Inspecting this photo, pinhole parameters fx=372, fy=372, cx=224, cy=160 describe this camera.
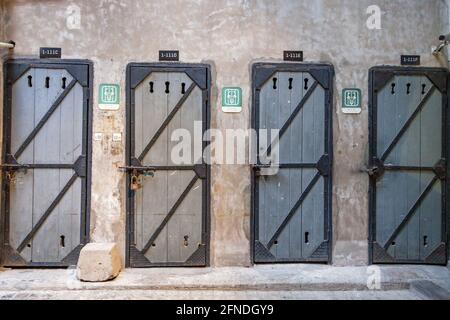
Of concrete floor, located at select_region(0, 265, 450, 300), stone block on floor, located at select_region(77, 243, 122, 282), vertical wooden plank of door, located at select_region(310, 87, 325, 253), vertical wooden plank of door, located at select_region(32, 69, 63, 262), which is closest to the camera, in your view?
concrete floor, located at select_region(0, 265, 450, 300)

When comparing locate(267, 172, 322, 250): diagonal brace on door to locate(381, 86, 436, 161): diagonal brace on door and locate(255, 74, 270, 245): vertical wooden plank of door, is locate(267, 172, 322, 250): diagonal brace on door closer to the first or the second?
locate(255, 74, 270, 245): vertical wooden plank of door

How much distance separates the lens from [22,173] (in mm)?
4070

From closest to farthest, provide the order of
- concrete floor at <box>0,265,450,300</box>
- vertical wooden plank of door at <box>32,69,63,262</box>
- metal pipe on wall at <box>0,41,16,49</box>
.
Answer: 1. concrete floor at <box>0,265,450,300</box>
2. metal pipe on wall at <box>0,41,16,49</box>
3. vertical wooden plank of door at <box>32,69,63,262</box>

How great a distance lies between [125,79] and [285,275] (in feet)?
8.96

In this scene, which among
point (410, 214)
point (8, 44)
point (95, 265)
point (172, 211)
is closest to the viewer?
point (95, 265)

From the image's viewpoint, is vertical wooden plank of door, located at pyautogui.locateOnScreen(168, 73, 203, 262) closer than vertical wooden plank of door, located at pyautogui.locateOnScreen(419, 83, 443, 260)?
Yes

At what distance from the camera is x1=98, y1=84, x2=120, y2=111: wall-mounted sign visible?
4.08 metres

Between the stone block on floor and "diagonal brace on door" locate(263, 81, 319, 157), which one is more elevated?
"diagonal brace on door" locate(263, 81, 319, 157)

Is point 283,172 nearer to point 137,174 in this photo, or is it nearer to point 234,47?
point 234,47

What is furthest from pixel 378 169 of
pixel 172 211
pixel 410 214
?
pixel 172 211

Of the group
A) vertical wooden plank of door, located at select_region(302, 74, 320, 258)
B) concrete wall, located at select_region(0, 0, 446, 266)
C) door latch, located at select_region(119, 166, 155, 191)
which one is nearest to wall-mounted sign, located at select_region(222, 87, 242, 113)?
concrete wall, located at select_region(0, 0, 446, 266)

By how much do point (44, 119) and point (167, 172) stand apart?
→ 1465 millimetres

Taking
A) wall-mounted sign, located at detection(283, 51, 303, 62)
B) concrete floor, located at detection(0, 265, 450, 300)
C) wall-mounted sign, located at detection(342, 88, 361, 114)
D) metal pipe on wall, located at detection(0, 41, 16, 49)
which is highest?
metal pipe on wall, located at detection(0, 41, 16, 49)

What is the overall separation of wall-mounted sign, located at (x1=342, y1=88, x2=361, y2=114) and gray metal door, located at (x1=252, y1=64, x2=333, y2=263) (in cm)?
18
